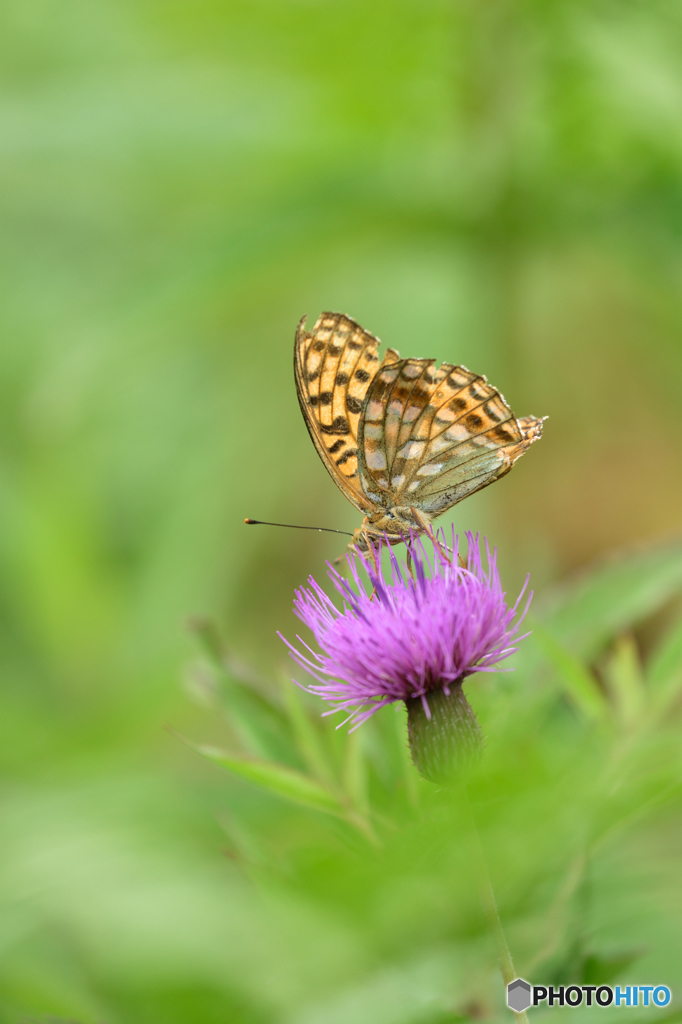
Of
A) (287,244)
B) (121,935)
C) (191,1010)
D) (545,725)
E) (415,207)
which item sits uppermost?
(415,207)

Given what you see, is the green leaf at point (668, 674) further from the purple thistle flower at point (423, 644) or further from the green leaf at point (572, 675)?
the purple thistle flower at point (423, 644)

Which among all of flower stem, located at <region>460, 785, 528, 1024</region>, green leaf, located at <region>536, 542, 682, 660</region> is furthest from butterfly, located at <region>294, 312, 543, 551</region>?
flower stem, located at <region>460, 785, 528, 1024</region>

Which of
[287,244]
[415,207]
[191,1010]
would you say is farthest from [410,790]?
[415,207]

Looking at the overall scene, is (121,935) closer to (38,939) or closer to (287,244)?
(38,939)

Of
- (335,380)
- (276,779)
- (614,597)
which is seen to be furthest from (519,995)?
(335,380)

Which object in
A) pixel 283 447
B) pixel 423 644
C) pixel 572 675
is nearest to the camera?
pixel 423 644

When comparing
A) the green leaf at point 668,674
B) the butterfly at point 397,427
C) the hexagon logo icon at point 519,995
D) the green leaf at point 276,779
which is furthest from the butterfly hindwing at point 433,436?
the hexagon logo icon at point 519,995

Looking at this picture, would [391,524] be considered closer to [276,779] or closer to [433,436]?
[433,436]
